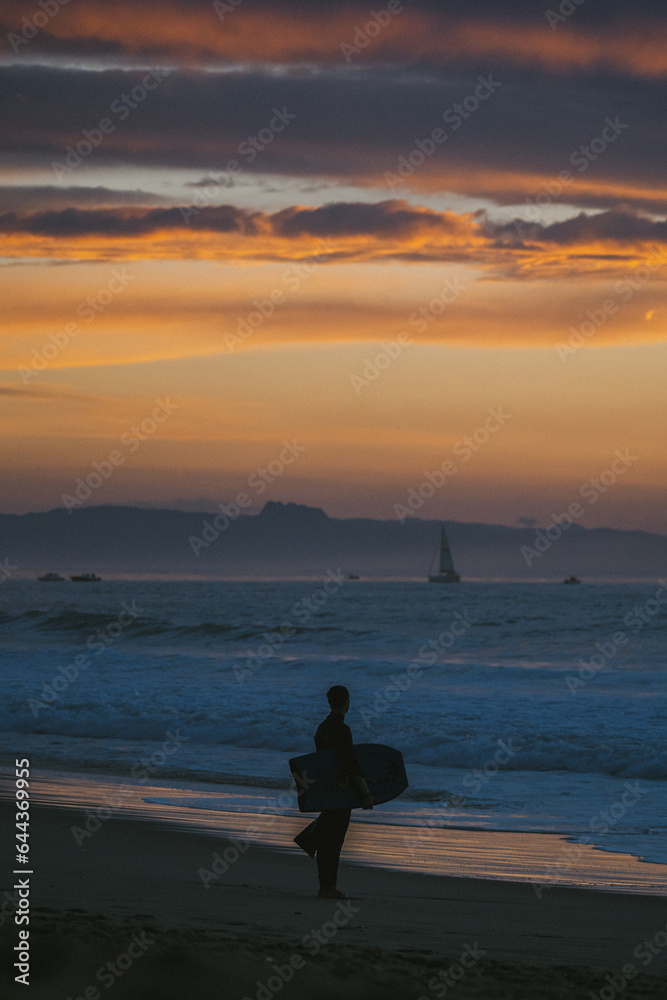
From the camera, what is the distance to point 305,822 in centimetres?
1167

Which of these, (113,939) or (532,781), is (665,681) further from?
(113,939)

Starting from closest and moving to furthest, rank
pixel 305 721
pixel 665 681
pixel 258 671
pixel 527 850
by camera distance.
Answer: pixel 527 850
pixel 305 721
pixel 665 681
pixel 258 671

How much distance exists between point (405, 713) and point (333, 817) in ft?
45.2

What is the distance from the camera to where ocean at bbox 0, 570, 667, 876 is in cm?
1339

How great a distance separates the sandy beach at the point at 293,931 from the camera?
5.29 meters

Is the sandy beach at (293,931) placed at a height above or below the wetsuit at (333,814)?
below

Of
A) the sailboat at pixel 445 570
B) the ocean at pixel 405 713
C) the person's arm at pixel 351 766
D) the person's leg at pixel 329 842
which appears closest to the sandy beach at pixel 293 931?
the person's leg at pixel 329 842

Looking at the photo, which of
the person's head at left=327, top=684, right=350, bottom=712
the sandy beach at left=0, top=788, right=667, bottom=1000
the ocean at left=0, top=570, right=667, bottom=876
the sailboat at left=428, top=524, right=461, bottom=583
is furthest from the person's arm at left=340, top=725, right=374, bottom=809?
the sailboat at left=428, top=524, right=461, bottom=583

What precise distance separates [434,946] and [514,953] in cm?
49

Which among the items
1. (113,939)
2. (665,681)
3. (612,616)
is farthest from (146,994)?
(612,616)

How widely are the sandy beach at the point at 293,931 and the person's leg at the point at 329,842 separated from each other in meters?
0.19

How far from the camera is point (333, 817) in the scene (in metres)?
7.96

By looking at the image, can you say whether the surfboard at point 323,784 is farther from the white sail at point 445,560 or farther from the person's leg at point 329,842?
the white sail at point 445,560

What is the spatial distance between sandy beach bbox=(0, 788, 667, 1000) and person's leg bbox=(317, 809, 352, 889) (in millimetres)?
194
